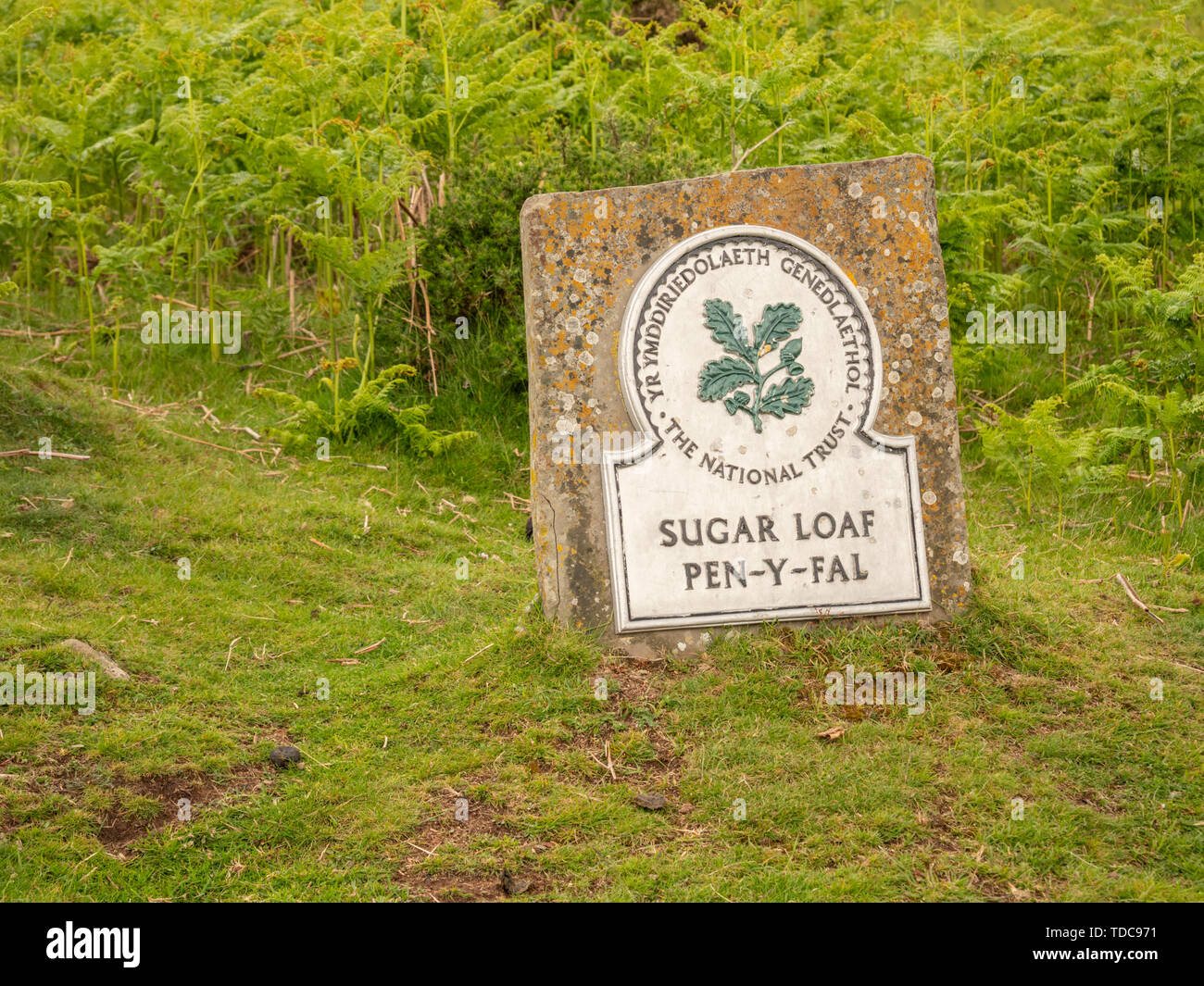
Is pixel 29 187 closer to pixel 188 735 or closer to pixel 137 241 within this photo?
pixel 137 241

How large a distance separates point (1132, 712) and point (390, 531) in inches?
157

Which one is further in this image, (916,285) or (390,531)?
(390,531)

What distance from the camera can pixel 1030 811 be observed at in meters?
4.02

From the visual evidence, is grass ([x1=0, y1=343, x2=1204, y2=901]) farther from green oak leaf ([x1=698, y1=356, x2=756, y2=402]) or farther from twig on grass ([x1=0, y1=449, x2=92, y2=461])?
green oak leaf ([x1=698, y1=356, x2=756, y2=402])

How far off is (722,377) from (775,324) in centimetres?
A: 33

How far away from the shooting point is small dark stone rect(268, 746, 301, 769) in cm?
437

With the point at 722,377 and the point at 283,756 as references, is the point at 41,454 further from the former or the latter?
the point at 722,377

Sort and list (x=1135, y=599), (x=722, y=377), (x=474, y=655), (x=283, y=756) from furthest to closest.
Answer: (x=1135, y=599) → (x=474, y=655) → (x=722, y=377) → (x=283, y=756)

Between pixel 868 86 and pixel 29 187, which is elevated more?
pixel 868 86

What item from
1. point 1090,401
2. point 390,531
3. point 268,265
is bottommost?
point 390,531

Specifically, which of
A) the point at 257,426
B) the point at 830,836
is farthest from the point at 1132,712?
the point at 257,426

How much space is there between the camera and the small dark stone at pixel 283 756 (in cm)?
437

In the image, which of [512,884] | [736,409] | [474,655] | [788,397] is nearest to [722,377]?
[736,409]

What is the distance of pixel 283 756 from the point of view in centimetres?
438
